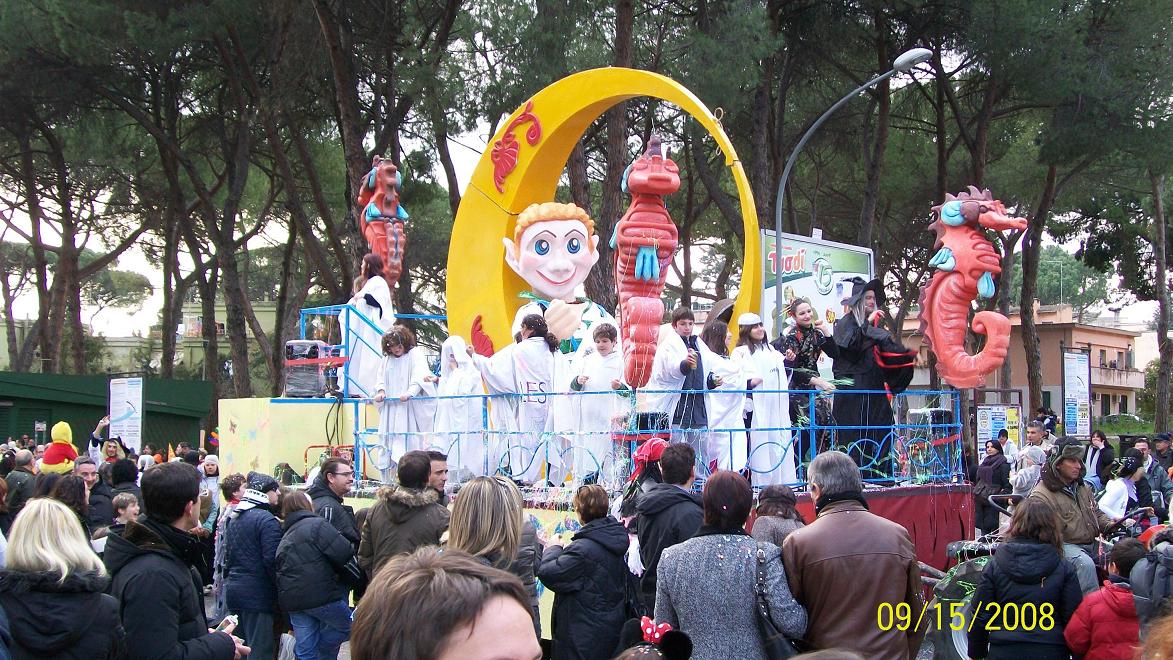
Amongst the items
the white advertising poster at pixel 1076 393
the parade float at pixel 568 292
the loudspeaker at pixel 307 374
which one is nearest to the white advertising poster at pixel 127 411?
the parade float at pixel 568 292

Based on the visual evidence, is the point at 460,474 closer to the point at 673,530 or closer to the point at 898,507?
the point at 898,507

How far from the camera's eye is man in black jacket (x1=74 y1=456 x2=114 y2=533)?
8828 millimetres

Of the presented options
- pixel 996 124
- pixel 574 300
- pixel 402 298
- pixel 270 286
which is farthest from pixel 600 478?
pixel 270 286

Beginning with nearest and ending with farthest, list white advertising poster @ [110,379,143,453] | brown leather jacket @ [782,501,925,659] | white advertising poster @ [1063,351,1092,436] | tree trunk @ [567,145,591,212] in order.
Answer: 1. brown leather jacket @ [782,501,925,659]
2. white advertising poster @ [110,379,143,453]
3. tree trunk @ [567,145,591,212]
4. white advertising poster @ [1063,351,1092,436]

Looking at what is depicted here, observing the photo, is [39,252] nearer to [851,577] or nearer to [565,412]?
[565,412]

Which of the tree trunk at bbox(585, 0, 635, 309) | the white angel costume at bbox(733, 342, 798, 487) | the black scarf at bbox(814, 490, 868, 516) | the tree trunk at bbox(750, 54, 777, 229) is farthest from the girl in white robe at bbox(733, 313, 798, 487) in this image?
the tree trunk at bbox(750, 54, 777, 229)

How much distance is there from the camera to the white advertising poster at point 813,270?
17.2 meters

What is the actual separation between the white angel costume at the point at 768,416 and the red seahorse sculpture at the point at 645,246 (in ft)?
3.08

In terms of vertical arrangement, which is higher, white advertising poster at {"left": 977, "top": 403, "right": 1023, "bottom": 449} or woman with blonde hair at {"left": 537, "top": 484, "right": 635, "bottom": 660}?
white advertising poster at {"left": 977, "top": 403, "right": 1023, "bottom": 449}

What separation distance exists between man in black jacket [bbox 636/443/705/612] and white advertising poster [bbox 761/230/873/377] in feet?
36.6

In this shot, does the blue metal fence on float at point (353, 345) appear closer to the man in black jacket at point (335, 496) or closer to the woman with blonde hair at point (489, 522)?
the man in black jacket at point (335, 496)

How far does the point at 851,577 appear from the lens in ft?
14.5

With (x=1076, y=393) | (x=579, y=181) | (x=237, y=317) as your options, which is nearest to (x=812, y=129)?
(x=579, y=181)

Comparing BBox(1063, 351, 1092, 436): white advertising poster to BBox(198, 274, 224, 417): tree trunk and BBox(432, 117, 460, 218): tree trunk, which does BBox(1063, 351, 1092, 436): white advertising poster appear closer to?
BBox(432, 117, 460, 218): tree trunk
